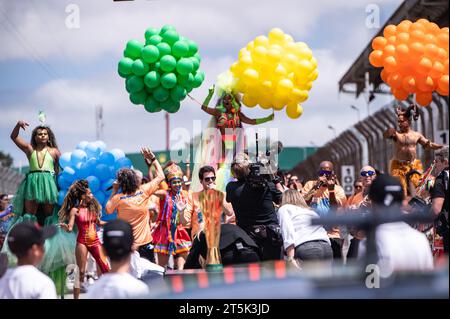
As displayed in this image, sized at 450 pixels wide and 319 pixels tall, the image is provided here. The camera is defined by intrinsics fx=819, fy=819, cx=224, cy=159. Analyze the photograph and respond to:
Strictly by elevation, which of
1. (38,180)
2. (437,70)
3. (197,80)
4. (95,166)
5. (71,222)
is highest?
(197,80)

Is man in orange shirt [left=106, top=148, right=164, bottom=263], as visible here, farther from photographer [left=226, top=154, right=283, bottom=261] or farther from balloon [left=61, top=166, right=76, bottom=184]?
photographer [left=226, top=154, right=283, bottom=261]

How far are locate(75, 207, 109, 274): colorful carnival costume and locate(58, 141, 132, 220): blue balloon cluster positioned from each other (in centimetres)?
81

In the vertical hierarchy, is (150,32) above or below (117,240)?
above

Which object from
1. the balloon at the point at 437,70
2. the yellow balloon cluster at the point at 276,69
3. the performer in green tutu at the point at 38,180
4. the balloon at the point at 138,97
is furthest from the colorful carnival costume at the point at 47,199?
the balloon at the point at 437,70

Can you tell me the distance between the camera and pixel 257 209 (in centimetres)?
753

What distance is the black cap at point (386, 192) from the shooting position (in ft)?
12.3

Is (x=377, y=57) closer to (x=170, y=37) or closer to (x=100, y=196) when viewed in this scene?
(x=170, y=37)

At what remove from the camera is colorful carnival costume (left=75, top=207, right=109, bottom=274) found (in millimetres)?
8594

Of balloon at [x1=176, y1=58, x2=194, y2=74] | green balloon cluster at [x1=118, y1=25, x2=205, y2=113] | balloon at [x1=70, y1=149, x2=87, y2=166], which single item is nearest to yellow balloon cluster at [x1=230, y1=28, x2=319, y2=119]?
balloon at [x1=176, y1=58, x2=194, y2=74]

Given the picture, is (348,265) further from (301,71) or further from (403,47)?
(403,47)

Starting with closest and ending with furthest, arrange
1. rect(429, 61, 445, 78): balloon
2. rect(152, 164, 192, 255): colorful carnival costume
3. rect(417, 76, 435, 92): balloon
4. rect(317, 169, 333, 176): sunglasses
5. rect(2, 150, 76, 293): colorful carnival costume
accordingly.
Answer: rect(429, 61, 445, 78): balloon, rect(417, 76, 435, 92): balloon, rect(2, 150, 76, 293): colorful carnival costume, rect(317, 169, 333, 176): sunglasses, rect(152, 164, 192, 255): colorful carnival costume

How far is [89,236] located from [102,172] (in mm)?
1488

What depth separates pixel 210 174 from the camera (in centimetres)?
827

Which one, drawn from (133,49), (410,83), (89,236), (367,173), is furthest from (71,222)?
(410,83)
